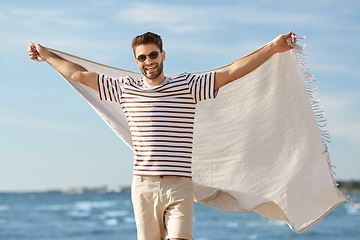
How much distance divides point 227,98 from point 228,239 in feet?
51.7

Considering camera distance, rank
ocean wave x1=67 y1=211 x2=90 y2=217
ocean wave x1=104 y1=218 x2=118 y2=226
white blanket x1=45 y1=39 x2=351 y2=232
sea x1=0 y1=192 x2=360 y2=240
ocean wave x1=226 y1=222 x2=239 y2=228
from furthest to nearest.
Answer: ocean wave x1=67 y1=211 x2=90 y2=217, ocean wave x1=104 y1=218 x2=118 y2=226, ocean wave x1=226 y1=222 x2=239 y2=228, sea x1=0 y1=192 x2=360 y2=240, white blanket x1=45 y1=39 x2=351 y2=232

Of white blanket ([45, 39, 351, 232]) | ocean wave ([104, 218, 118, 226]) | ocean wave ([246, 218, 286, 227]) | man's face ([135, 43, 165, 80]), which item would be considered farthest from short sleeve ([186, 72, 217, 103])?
ocean wave ([104, 218, 118, 226])

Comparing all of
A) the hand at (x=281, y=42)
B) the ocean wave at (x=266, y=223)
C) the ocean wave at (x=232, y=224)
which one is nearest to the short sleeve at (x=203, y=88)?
the hand at (x=281, y=42)

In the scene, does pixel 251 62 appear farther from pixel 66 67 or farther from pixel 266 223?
pixel 266 223

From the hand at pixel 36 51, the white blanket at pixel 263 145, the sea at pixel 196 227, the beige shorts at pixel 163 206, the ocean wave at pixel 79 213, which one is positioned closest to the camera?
the beige shorts at pixel 163 206

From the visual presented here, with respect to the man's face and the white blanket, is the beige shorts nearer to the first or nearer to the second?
the man's face

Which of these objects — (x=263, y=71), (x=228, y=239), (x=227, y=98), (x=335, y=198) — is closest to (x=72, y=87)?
(x=227, y=98)

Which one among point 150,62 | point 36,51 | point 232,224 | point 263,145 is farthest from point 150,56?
point 232,224

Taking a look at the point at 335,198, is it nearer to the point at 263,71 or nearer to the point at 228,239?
the point at 263,71

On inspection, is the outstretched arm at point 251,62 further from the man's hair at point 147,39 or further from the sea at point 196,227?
the sea at point 196,227

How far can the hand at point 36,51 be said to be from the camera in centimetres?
272

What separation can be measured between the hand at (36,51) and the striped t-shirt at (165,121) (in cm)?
69

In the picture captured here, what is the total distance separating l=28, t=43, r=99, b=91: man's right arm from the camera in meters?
2.54

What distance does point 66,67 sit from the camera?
263cm
